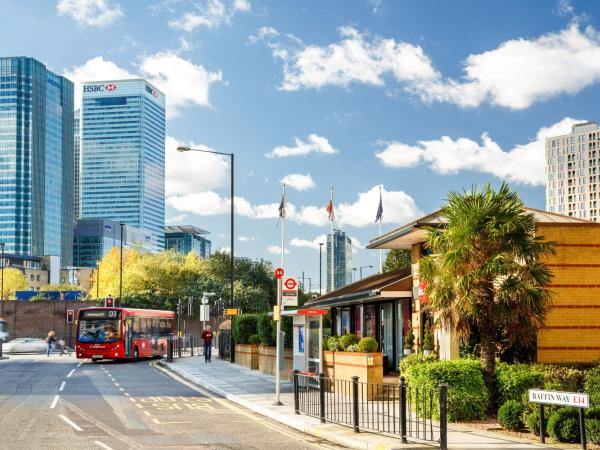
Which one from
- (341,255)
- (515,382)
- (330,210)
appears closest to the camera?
(515,382)

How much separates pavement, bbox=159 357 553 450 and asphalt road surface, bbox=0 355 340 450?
371 millimetres

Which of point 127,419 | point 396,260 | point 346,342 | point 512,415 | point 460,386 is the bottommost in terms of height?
point 127,419

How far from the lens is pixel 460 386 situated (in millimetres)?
17547

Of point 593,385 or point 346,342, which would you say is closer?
point 593,385

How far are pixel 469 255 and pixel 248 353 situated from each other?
20702 mm

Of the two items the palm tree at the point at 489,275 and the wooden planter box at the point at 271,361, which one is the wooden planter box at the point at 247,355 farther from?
the palm tree at the point at 489,275

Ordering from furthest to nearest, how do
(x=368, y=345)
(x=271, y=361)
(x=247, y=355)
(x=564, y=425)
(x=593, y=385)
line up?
(x=247, y=355) → (x=271, y=361) → (x=368, y=345) → (x=593, y=385) → (x=564, y=425)

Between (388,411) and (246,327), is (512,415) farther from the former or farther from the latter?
(246,327)

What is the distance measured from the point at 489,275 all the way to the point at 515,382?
2.40 meters

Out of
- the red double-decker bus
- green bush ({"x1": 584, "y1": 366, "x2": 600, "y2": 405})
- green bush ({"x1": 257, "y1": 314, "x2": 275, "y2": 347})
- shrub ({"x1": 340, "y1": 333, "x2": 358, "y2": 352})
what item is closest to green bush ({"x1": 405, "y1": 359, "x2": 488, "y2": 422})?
green bush ({"x1": 584, "y1": 366, "x2": 600, "y2": 405})

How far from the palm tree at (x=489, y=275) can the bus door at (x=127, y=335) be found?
29633mm

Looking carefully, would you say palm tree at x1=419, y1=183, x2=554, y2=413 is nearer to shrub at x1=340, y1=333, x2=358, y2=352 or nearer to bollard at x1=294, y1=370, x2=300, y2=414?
bollard at x1=294, y1=370, x2=300, y2=414

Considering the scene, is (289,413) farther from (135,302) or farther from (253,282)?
(253,282)

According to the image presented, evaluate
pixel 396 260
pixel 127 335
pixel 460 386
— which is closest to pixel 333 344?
pixel 460 386
